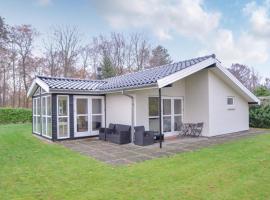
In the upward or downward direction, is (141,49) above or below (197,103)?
above

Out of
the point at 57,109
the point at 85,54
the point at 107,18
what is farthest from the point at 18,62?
the point at 57,109

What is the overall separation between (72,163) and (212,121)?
7470 millimetres

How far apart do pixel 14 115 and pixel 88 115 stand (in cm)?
1386

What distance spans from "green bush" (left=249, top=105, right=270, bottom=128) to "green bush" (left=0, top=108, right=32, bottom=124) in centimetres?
1943

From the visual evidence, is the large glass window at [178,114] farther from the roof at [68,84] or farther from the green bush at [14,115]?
the green bush at [14,115]

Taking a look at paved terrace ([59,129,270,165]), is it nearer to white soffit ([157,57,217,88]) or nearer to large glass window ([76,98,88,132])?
large glass window ([76,98,88,132])

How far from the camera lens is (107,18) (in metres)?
18.7

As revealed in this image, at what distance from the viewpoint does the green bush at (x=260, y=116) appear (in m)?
14.7

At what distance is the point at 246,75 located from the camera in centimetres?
3806

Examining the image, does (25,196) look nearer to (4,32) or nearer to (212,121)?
(212,121)

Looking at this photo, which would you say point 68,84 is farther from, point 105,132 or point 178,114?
point 178,114

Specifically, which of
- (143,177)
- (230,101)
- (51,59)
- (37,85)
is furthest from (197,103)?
(51,59)

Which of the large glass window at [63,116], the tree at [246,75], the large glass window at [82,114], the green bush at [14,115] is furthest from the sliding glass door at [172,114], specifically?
the tree at [246,75]

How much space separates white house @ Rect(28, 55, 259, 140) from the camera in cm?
1085
